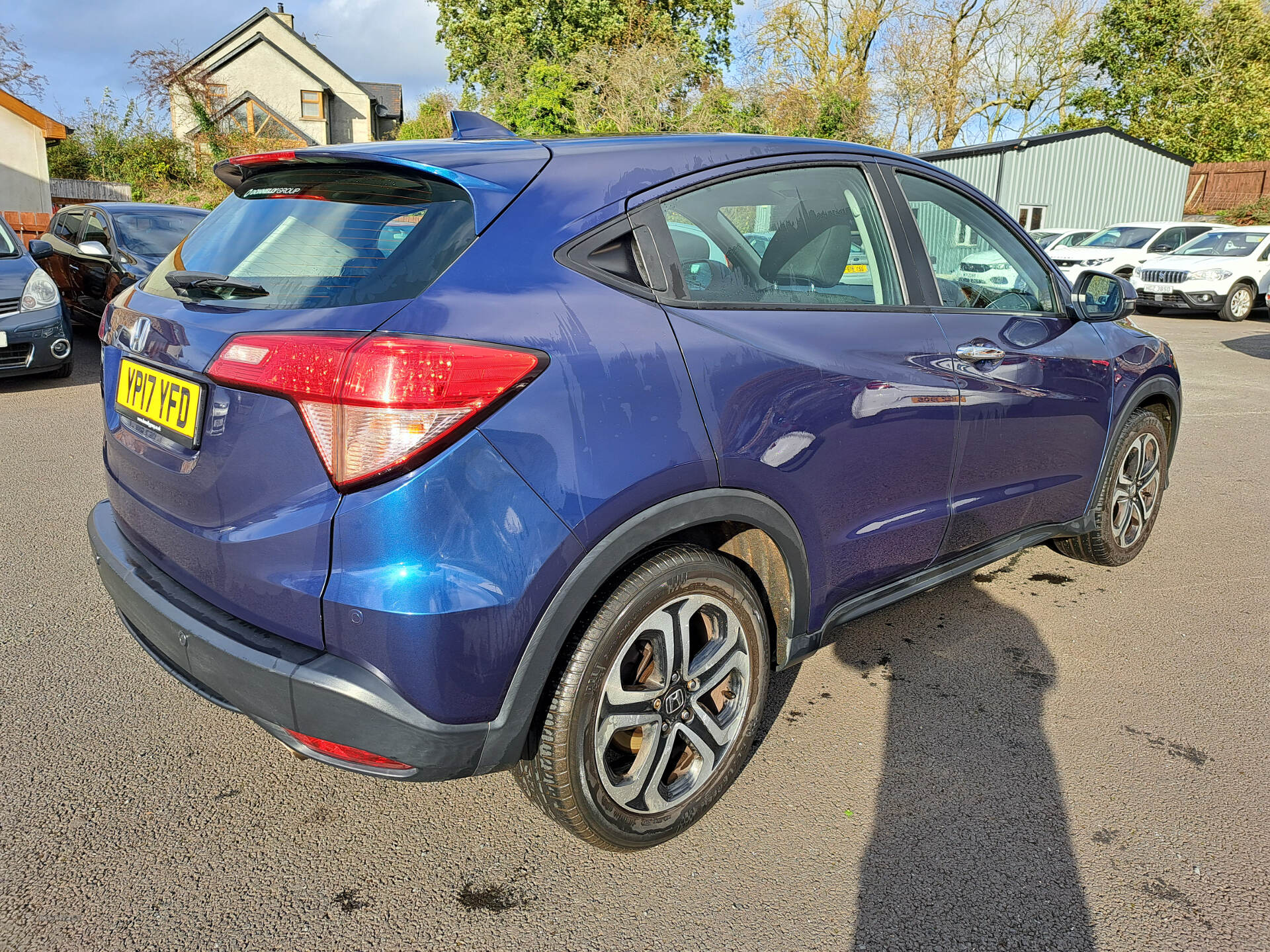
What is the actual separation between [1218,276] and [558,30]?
28720mm

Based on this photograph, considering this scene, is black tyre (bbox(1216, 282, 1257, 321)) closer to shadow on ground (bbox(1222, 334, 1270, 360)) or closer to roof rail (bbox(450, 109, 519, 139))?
shadow on ground (bbox(1222, 334, 1270, 360))

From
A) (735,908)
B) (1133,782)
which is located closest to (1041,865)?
(1133,782)

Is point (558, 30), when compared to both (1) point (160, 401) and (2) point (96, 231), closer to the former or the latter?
(2) point (96, 231)

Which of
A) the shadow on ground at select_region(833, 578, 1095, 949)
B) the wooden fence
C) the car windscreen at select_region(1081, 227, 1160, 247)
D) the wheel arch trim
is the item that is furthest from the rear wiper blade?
the wooden fence

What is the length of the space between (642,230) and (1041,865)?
1.88 meters

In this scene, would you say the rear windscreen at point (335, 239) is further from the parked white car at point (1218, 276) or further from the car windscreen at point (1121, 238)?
the car windscreen at point (1121, 238)

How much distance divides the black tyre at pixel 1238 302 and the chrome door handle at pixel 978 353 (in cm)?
1641

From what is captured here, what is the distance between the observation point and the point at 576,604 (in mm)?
1998

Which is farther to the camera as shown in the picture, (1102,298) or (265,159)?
(1102,298)

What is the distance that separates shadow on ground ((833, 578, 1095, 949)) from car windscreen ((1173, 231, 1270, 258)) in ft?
54.7

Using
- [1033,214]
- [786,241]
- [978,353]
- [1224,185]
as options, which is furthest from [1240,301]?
[1224,185]

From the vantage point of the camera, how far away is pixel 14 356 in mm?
7664

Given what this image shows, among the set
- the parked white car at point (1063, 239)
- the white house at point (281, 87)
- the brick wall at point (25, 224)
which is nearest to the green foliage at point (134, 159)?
the white house at point (281, 87)

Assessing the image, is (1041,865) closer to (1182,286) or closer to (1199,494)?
(1199,494)
